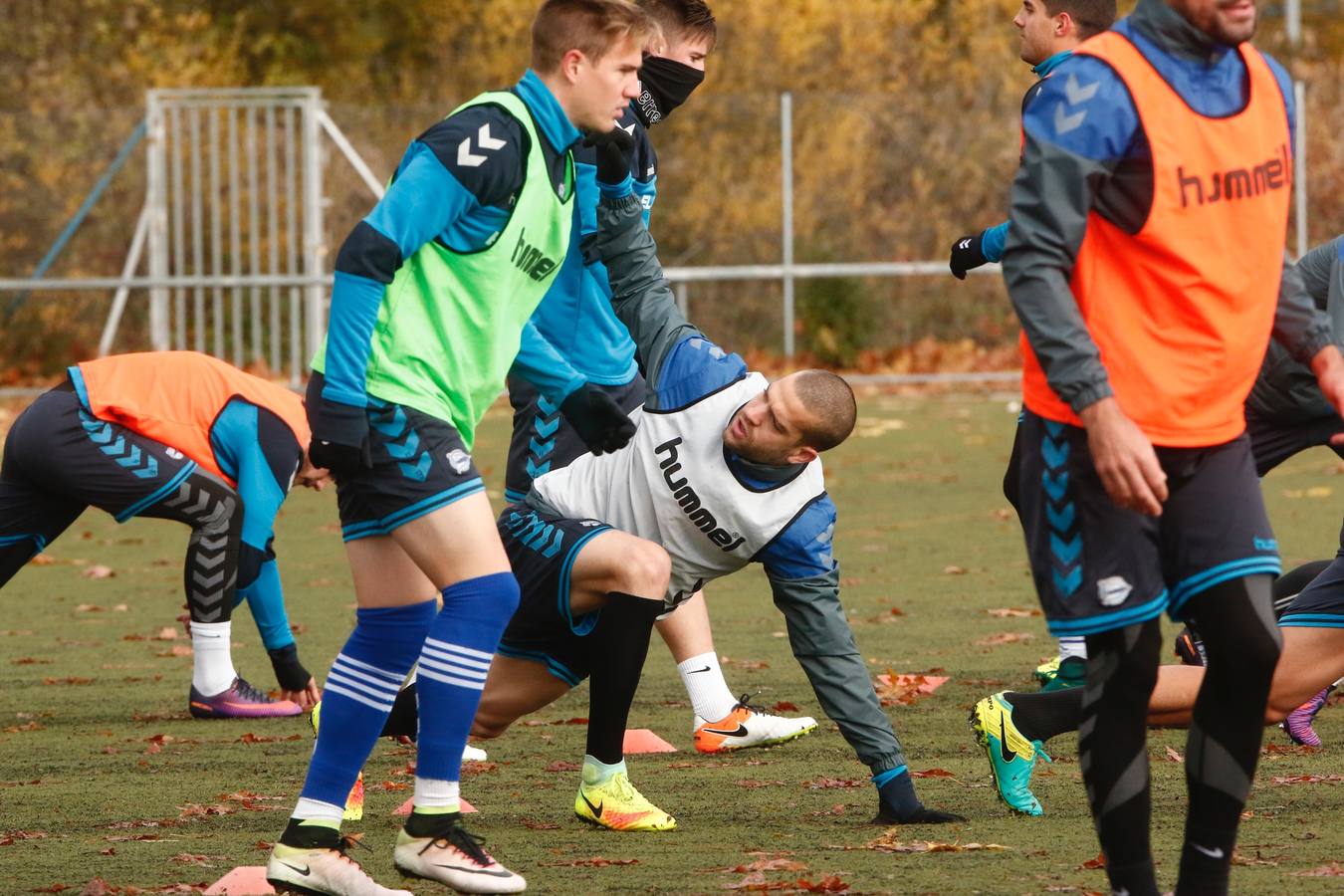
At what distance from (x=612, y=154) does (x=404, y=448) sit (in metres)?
1.33

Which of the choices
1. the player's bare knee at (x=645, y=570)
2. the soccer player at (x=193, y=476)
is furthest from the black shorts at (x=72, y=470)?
the player's bare knee at (x=645, y=570)

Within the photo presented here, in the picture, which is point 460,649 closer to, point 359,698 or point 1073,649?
point 359,698

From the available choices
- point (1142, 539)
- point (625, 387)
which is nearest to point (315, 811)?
point (1142, 539)

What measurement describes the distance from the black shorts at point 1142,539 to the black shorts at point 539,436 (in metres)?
2.53

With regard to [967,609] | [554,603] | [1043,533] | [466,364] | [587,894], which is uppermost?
[466,364]

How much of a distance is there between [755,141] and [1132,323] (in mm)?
17888

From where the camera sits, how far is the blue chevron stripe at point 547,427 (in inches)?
242

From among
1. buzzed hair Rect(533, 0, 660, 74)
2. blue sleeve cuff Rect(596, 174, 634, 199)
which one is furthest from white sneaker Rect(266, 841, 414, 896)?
blue sleeve cuff Rect(596, 174, 634, 199)

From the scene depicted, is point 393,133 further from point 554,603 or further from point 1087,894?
point 1087,894

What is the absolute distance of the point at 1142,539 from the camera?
11.8 feet

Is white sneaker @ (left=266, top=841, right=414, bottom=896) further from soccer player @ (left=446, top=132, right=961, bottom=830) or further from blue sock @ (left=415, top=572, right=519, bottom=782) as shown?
soccer player @ (left=446, top=132, right=961, bottom=830)

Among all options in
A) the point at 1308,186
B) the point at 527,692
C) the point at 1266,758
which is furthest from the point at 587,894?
the point at 1308,186

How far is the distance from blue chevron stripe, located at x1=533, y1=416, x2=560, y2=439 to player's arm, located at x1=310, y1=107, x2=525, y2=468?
2.05 metres

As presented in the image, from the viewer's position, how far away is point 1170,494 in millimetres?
3619
